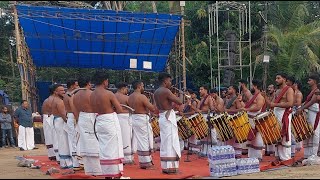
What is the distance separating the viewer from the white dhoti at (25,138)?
20156 mm

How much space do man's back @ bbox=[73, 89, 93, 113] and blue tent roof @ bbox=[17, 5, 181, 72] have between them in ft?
40.6

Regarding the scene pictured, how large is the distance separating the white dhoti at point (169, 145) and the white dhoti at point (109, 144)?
4.52ft

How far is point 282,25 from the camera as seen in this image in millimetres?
28812

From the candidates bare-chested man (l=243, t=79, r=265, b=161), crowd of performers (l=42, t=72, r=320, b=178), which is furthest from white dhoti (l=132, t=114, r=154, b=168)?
bare-chested man (l=243, t=79, r=265, b=161)

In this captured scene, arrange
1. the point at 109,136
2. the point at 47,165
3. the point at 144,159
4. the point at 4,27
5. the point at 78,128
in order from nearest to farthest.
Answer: the point at 109,136
the point at 78,128
the point at 144,159
the point at 47,165
the point at 4,27

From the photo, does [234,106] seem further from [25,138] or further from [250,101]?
[25,138]

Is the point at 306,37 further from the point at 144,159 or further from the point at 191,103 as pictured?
the point at 144,159

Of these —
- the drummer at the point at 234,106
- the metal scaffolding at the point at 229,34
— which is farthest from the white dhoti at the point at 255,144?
the metal scaffolding at the point at 229,34

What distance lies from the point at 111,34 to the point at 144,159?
499 inches

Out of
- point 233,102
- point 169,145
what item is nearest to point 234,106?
point 233,102

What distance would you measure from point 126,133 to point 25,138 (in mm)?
8657

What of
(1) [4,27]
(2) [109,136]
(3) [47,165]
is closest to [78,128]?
(2) [109,136]

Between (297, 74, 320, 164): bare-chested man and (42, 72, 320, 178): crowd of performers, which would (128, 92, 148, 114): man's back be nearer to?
(42, 72, 320, 178): crowd of performers

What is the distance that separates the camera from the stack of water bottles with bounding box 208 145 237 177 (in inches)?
410
